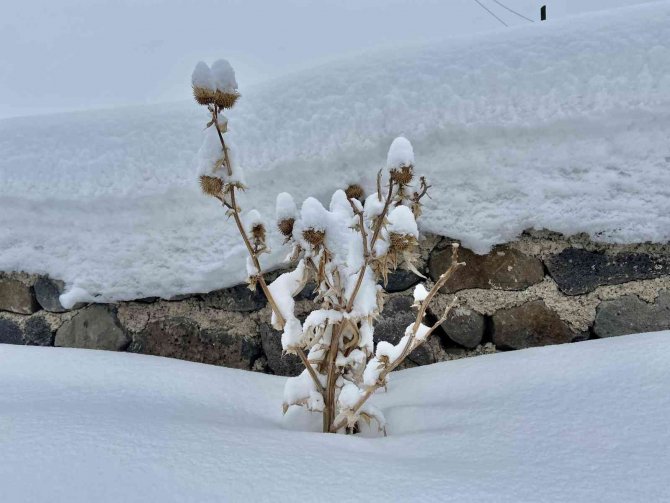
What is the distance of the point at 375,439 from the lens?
786 mm

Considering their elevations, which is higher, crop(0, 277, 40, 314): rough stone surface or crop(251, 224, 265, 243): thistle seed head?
crop(251, 224, 265, 243): thistle seed head

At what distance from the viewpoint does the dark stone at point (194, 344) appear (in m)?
1.26

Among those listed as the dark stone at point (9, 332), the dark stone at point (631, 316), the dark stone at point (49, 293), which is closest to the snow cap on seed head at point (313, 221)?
the dark stone at point (631, 316)

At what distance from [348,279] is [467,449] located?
290mm

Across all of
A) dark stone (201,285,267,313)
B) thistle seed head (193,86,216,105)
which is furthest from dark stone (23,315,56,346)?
thistle seed head (193,86,216,105)

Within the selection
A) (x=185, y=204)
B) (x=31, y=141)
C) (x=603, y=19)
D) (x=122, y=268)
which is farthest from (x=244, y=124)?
(x=603, y=19)

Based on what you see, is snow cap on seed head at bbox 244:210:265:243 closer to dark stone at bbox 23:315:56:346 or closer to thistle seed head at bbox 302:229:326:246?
thistle seed head at bbox 302:229:326:246

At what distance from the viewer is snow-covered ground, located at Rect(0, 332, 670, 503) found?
1.87 feet

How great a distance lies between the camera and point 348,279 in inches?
34.4

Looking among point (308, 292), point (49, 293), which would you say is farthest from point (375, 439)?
point (49, 293)

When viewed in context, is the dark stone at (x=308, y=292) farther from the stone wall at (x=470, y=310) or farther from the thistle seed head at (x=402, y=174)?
the thistle seed head at (x=402, y=174)

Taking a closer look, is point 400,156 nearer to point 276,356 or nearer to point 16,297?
point 276,356

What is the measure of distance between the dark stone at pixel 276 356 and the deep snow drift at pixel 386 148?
0.13 metres

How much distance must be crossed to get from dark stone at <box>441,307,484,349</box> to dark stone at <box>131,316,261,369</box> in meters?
0.40
